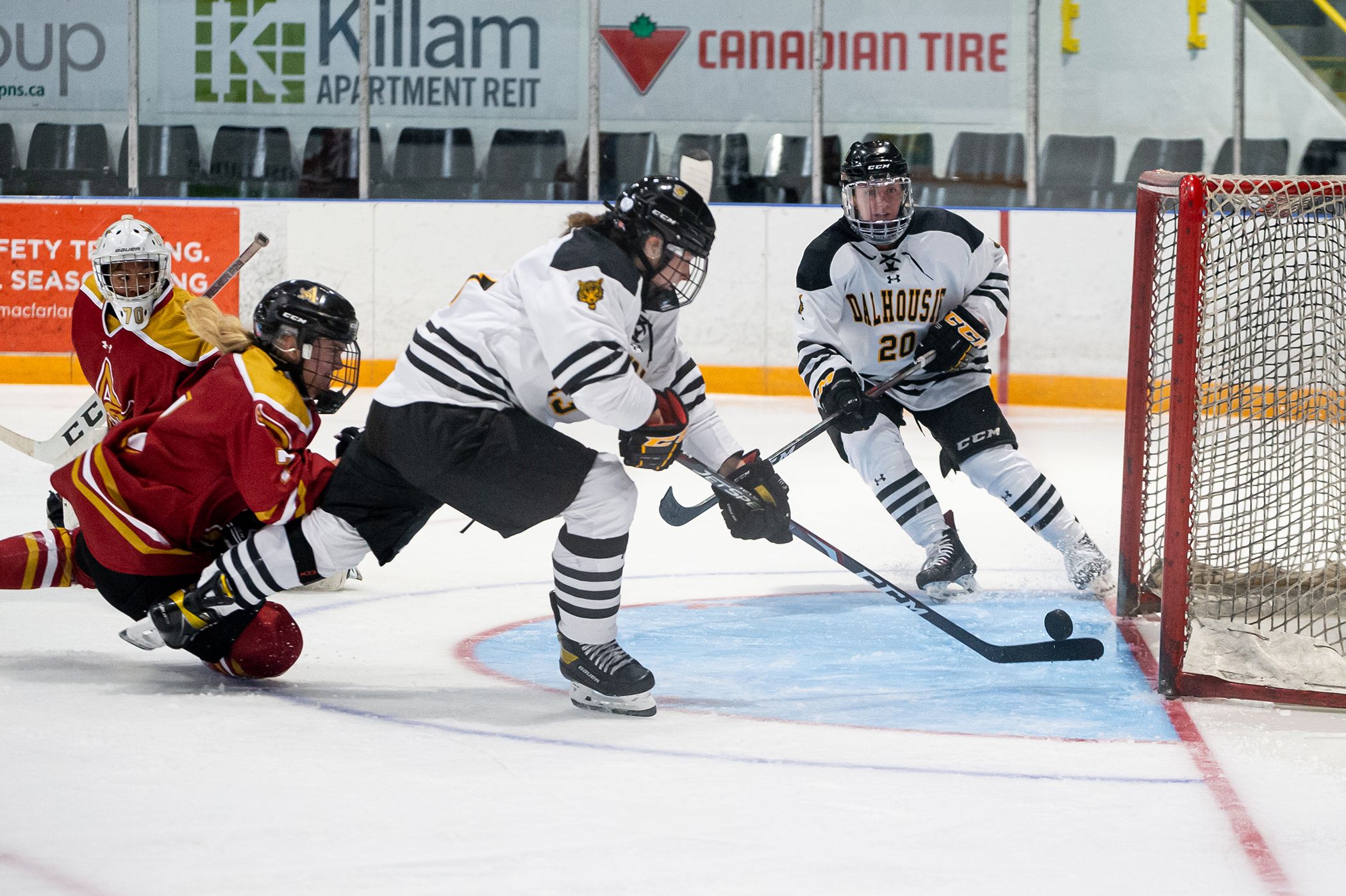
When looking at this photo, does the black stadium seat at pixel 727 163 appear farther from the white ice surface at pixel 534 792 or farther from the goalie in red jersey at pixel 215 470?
the goalie in red jersey at pixel 215 470

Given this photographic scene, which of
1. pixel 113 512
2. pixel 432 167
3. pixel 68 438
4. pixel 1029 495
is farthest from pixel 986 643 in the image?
pixel 432 167

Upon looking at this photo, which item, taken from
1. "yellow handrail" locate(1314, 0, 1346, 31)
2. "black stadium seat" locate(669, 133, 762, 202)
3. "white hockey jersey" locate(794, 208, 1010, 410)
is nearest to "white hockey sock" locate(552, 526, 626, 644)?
"white hockey jersey" locate(794, 208, 1010, 410)

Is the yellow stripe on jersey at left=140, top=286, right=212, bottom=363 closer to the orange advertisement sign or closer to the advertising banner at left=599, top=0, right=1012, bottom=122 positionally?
the orange advertisement sign

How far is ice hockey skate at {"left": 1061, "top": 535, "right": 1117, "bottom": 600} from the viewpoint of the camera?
349 centimetres

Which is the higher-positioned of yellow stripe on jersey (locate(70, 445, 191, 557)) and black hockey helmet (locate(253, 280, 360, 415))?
black hockey helmet (locate(253, 280, 360, 415))

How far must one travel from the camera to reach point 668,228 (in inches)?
93.1

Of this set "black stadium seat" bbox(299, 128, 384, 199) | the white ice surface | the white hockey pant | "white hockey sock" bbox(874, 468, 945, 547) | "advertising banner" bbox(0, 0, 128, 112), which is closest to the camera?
the white ice surface

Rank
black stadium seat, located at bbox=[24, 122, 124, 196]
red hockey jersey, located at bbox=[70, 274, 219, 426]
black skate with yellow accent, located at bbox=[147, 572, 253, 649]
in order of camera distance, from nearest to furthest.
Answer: black skate with yellow accent, located at bbox=[147, 572, 253, 649]
red hockey jersey, located at bbox=[70, 274, 219, 426]
black stadium seat, located at bbox=[24, 122, 124, 196]

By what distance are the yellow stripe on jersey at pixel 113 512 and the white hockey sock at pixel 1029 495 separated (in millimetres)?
1794

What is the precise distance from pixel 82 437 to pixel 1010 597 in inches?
85.0

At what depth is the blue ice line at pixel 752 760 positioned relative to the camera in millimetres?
2102

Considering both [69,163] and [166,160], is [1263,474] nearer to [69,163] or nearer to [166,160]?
[166,160]

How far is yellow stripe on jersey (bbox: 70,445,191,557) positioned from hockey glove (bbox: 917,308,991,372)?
171 centimetres

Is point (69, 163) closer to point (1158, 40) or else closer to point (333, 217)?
point (333, 217)
